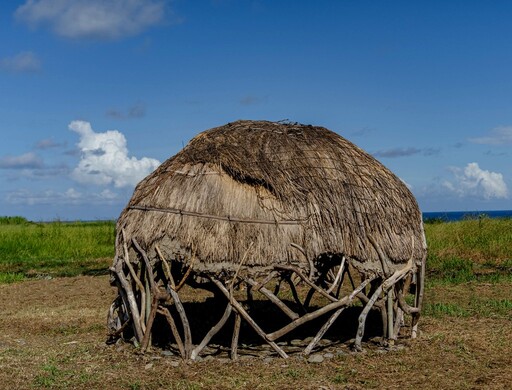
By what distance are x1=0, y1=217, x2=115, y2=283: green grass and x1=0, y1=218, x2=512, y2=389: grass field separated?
346 centimetres

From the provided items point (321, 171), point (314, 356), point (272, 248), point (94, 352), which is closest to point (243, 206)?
point (272, 248)

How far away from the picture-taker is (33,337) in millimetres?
12516

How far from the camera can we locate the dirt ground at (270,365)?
8961 mm

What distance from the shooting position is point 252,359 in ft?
32.9

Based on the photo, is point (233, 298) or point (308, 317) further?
point (308, 317)

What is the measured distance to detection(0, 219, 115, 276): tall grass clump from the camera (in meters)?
24.8

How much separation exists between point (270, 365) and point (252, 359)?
423 millimetres

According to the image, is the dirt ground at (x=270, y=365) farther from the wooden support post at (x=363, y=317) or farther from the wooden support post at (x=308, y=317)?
the wooden support post at (x=308, y=317)

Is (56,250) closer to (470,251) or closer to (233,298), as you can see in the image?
(470,251)

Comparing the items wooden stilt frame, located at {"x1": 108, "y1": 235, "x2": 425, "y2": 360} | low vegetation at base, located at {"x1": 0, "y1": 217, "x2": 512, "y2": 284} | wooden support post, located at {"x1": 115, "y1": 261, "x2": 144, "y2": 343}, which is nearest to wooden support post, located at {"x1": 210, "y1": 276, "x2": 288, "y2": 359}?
wooden stilt frame, located at {"x1": 108, "y1": 235, "x2": 425, "y2": 360}

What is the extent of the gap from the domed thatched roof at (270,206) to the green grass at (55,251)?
44.0ft

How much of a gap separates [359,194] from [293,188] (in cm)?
115

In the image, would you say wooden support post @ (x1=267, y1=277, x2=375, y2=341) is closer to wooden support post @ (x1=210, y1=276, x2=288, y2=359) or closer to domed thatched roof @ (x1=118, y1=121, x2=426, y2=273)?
wooden support post @ (x1=210, y1=276, x2=288, y2=359)

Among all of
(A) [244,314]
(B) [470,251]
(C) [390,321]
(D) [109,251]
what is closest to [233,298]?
(A) [244,314]
